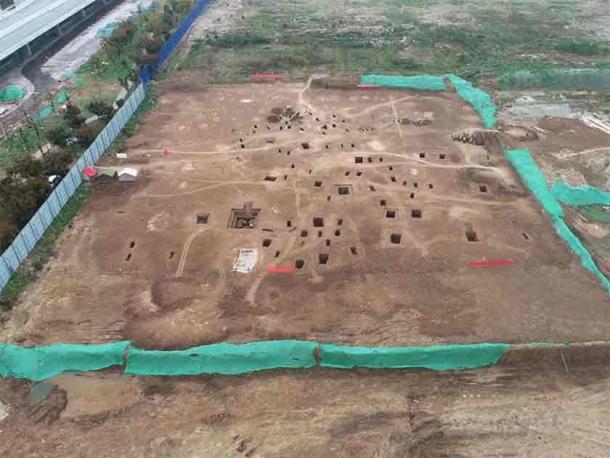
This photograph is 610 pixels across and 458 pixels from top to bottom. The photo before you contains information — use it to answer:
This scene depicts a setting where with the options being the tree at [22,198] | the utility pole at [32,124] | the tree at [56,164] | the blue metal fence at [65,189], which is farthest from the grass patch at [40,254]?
the utility pole at [32,124]

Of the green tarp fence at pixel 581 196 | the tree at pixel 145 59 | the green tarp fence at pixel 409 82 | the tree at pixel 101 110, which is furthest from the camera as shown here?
the tree at pixel 145 59

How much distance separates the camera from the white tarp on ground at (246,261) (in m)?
23.5

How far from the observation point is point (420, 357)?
1884 cm

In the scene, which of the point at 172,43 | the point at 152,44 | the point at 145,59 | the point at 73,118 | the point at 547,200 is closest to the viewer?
the point at 547,200

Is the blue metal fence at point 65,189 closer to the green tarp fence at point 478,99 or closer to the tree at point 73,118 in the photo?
the tree at point 73,118

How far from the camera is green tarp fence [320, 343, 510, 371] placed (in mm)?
18828

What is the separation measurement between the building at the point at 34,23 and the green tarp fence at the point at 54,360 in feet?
104

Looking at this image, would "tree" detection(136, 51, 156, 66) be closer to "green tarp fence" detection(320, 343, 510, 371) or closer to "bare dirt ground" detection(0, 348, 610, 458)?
"bare dirt ground" detection(0, 348, 610, 458)

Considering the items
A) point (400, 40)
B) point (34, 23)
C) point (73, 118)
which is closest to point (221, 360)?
point (73, 118)

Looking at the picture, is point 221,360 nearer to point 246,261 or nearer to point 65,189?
point 246,261

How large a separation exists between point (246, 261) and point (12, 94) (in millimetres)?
27732

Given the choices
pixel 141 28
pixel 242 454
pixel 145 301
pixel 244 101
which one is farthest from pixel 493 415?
pixel 141 28

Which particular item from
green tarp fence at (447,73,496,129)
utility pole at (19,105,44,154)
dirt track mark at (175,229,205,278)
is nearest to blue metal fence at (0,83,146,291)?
utility pole at (19,105,44,154)

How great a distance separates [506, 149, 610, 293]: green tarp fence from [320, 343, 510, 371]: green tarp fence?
707 centimetres
